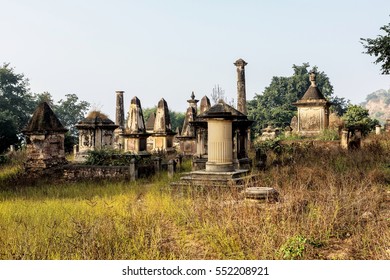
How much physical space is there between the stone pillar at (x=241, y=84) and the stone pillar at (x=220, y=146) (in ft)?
51.4

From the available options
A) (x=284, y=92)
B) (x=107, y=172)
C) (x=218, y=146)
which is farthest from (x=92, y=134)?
(x=284, y=92)

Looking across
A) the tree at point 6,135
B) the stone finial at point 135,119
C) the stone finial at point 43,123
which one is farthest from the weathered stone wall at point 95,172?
the tree at point 6,135

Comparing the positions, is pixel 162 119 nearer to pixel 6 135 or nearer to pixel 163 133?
pixel 163 133

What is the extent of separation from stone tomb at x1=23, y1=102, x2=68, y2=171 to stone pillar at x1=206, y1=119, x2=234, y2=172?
26.5ft

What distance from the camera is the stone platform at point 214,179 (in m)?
10.9

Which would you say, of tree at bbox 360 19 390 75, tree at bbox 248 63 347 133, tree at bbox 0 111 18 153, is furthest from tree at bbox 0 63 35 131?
tree at bbox 360 19 390 75

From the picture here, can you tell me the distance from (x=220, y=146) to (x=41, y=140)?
28.0 ft

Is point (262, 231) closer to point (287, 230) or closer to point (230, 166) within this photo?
point (287, 230)

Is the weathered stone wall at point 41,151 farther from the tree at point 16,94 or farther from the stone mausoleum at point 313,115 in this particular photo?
the tree at point 16,94

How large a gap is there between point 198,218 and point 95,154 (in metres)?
12.6

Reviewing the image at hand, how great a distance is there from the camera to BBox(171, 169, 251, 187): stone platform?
35.9 feet
